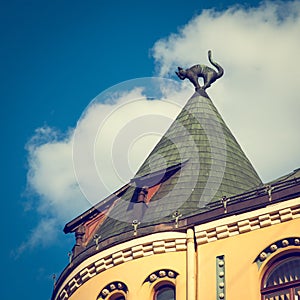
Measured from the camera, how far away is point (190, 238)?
23812 mm

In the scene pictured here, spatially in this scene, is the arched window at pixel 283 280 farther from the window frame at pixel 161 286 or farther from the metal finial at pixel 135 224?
the metal finial at pixel 135 224

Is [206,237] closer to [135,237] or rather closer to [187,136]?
[135,237]

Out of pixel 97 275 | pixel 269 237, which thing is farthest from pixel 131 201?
pixel 269 237

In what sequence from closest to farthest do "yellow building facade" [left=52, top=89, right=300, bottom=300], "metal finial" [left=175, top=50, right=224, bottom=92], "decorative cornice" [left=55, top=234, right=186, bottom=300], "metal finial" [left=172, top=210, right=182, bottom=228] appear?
"yellow building facade" [left=52, top=89, right=300, bottom=300] < "decorative cornice" [left=55, top=234, right=186, bottom=300] < "metal finial" [left=172, top=210, right=182, bottom=228] < "metal finial" [left=175, top=50, right=224, bottom=92]

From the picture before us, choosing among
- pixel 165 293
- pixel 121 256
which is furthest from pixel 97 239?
pixel 165 293

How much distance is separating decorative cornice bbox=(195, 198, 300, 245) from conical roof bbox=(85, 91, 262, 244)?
135 centimetres

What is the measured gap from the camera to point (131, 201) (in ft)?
88.0

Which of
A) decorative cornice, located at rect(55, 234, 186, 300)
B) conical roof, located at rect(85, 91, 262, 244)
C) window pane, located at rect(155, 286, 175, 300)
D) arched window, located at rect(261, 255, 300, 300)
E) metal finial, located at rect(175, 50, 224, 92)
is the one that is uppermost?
metal finial, located at rect(175, 50, 224, 92)

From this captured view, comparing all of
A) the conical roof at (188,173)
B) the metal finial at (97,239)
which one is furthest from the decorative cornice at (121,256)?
the conical roof at (188,173)

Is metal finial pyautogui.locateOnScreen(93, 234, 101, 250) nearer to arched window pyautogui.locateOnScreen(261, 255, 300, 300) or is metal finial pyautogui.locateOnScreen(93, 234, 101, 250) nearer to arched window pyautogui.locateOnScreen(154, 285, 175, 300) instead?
arched window pyautogui.locateOnScreen(154, 285, 175, 300)

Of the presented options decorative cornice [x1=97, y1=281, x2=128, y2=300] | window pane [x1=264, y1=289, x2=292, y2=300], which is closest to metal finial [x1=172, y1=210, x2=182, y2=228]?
decorative cornice [x1=97, y1=281, x2=128, y2=300]

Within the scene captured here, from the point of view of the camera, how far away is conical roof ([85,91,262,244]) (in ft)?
85.3

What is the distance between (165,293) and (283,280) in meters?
3.30

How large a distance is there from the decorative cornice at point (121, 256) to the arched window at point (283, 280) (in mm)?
2684
